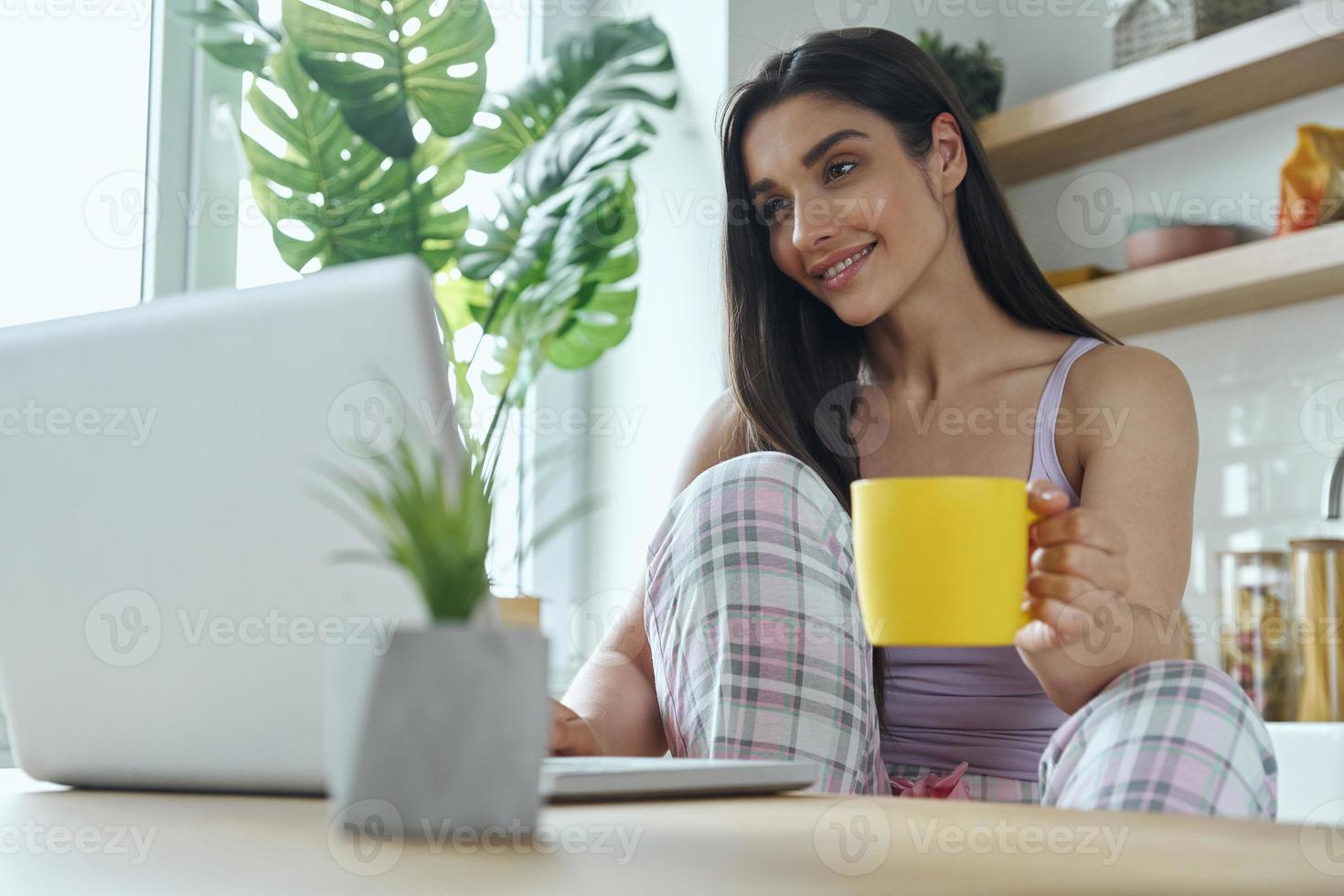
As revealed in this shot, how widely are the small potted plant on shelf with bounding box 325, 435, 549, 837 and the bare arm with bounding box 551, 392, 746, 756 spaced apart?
0.58 meters

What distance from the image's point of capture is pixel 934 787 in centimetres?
120

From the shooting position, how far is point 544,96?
94.3 inches

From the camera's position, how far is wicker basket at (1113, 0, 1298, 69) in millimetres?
2195

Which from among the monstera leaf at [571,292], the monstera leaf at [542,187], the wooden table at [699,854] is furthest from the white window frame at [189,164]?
the wooden table at [699,854]

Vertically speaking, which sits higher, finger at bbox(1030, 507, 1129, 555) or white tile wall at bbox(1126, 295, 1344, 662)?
white tile wall at bbox(1126, 295, 1344, 662)

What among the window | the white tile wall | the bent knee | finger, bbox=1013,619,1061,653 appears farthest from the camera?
the white tile wall

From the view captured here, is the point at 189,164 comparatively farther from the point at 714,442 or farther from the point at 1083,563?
the point at 1083,563

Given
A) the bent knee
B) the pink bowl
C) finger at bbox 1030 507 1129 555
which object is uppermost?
the pink bowl

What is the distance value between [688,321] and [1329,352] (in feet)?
3.71

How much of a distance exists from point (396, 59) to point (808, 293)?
926 mm

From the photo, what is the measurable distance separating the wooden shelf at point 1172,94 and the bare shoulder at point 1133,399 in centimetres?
93

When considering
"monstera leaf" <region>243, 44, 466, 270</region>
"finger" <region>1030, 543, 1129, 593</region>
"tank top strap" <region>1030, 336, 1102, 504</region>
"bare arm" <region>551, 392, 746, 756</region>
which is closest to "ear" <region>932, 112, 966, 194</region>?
"tank top strap" <region>1030, 336, 1102, 504</region>

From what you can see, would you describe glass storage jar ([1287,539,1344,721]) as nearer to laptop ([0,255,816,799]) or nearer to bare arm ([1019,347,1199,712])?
bare arm ([1019,347,1199,712])

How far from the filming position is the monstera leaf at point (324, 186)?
6.92 feet
